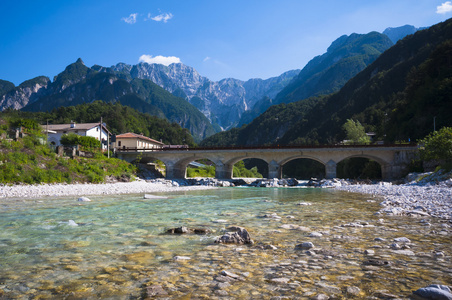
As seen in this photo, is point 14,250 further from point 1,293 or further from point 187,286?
point 187,286

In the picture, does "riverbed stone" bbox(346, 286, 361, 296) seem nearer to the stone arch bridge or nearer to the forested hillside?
the stone arch bridge

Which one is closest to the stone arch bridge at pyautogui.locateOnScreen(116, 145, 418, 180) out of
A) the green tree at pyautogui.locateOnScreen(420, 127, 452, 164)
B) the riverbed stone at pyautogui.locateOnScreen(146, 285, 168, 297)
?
the green tree at pyautogui.locateOnScreen(420, 127, 452, 164)

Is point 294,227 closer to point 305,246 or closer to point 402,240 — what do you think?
point 305,246

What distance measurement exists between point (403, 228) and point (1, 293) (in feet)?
26.2

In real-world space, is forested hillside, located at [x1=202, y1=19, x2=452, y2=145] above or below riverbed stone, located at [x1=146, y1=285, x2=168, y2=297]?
above

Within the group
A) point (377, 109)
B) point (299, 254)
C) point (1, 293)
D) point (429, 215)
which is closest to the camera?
point (1, 293)

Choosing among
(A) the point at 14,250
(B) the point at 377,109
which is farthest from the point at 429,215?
(B) the point at 377,109

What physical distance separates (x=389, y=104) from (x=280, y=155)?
6349cm

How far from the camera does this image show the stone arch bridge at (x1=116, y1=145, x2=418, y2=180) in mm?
44781

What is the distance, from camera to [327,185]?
3928 cm

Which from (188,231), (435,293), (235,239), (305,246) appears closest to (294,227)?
(305,246)

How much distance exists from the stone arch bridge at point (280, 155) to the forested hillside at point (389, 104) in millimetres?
10540

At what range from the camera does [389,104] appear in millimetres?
92812

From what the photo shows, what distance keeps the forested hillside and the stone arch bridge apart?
1054 centimetres
